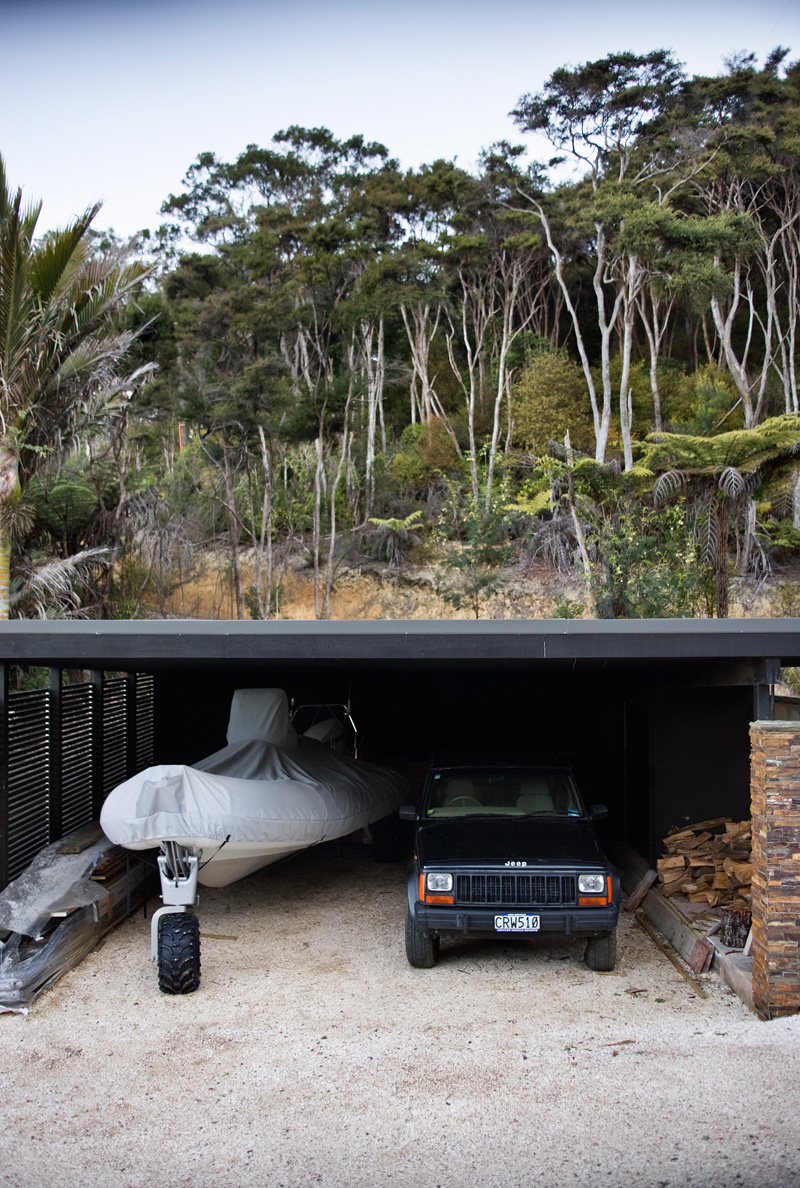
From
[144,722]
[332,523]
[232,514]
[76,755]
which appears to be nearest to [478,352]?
[332,523]

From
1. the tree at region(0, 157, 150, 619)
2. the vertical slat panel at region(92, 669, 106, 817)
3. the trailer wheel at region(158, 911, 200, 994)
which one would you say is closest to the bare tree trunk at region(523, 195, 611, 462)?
the tree at region(0, 157, 150, 619)

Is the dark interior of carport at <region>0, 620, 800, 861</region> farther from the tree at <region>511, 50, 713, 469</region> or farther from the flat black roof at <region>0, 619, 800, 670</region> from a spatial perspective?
the tree at <region>511, 50, 713, 469</region>

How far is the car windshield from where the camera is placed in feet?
26.7

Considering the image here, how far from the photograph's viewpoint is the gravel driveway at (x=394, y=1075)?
453 centimetres

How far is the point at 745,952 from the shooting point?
7.16 meters

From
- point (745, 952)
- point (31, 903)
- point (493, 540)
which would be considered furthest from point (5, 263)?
point (493, 540)

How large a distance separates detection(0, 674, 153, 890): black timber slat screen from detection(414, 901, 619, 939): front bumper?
3.82 m

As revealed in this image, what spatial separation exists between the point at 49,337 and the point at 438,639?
35.4ft

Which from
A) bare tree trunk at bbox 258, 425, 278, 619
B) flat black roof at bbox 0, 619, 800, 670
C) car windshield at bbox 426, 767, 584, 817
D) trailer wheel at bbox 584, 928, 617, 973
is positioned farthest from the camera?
bare tree trunk at bbox 258, 425, 278, 619

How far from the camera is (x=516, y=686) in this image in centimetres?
1306

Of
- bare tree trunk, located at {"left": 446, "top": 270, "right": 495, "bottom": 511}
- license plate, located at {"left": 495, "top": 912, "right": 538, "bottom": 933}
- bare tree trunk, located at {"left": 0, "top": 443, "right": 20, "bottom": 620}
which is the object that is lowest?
license plate, located at {"left": 495, "top": 912, "right": 538, "bottom": 933}

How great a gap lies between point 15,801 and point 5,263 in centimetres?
881

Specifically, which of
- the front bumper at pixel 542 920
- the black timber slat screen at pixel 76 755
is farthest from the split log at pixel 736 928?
the black timber slat screen at pixel 76 755

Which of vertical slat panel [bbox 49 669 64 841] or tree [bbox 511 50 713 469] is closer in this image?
vertical slat panel [bbox 49 669 64 841]
